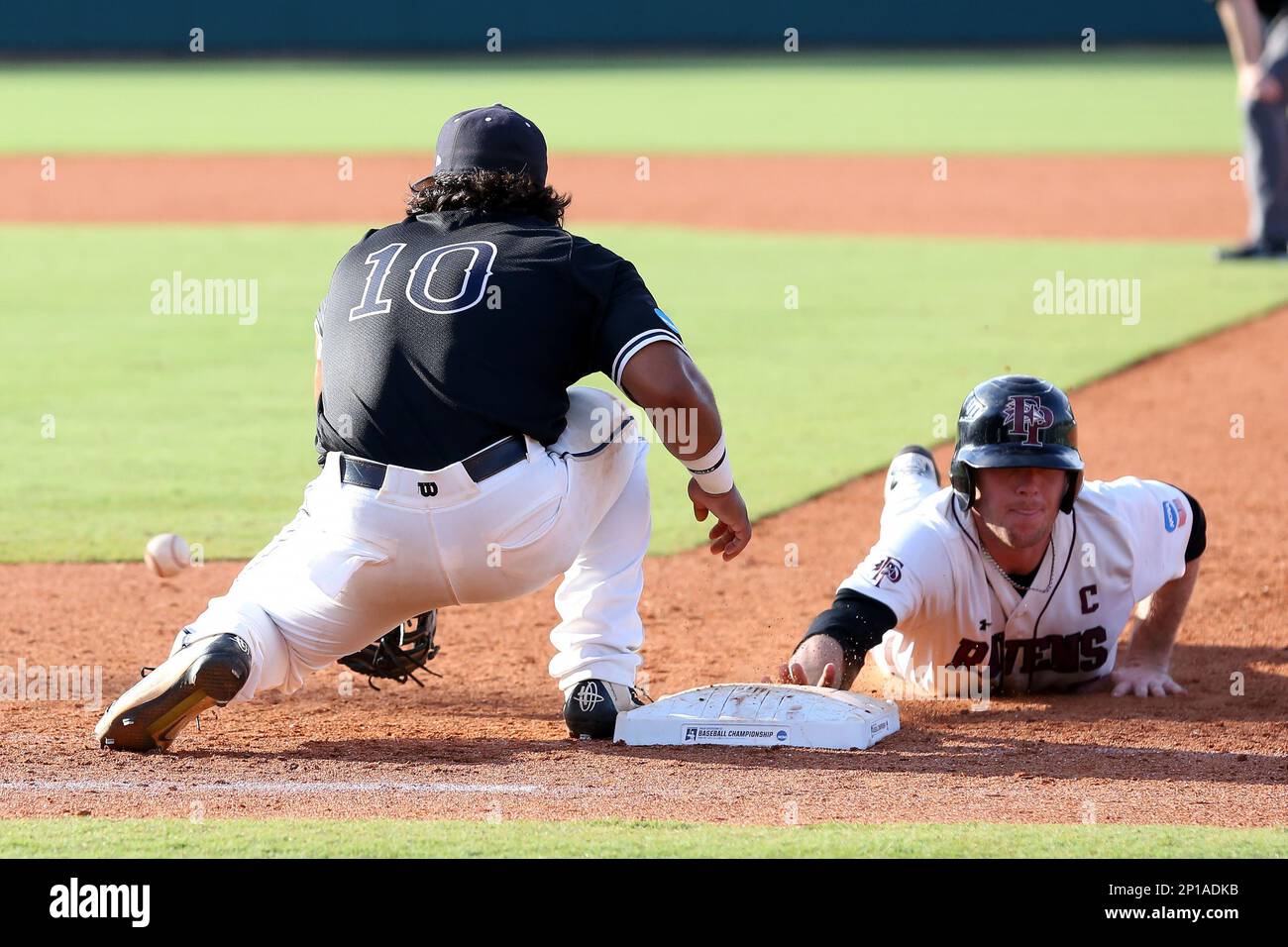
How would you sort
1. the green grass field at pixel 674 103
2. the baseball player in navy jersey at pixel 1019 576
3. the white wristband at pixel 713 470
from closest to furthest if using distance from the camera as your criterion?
the white wristband at pixel 713 470, the baseball player in navy jersey at pixel 1019 576, the green grass field at pixel 674 103

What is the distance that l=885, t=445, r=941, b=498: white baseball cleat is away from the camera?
5.70 m

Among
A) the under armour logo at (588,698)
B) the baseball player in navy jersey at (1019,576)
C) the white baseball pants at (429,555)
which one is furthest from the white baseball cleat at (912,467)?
the under armour logo at (588,698)

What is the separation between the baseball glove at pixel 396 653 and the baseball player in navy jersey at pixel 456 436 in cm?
40

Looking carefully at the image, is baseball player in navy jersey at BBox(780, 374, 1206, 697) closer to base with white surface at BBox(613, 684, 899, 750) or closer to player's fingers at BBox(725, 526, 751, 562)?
base with white surface at BBox(613, 684, 899, 750)

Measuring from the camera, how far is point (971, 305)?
12984mm

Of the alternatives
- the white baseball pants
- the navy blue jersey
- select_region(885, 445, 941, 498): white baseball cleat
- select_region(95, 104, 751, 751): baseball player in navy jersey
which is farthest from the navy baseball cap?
select_region(885, 445, 941, 498): white baseball cleat

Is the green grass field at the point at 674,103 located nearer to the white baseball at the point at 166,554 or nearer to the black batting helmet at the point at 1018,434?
the white baseball at the point at 166,554

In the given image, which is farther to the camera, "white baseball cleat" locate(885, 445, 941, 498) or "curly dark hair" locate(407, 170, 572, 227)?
"white baseball cleat" locate(885, 445, 941, 498)

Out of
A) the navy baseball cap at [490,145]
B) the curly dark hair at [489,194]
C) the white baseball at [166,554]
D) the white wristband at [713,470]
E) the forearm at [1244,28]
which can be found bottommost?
the white baseball at [166,554]

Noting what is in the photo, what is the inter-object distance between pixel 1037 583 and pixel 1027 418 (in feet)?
1.58

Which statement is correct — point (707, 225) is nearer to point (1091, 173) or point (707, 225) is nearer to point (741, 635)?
point (1091, 173)

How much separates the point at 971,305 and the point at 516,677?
8.49 m

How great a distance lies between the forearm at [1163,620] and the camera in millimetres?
4934

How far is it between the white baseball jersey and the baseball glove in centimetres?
118
